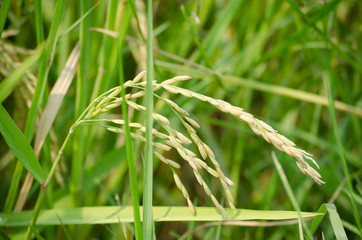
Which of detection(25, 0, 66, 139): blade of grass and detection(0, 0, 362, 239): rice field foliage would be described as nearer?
detection(0, 0, 362, 239): rice field foliage

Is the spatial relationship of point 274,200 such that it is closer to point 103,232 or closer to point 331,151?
point 331,151

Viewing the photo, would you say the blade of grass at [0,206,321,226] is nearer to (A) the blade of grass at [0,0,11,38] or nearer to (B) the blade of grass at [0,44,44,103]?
(B) the blade of grass at [0,44,44,103]

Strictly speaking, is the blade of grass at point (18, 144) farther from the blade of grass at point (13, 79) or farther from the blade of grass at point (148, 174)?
the blade of grass at point (148, 174)

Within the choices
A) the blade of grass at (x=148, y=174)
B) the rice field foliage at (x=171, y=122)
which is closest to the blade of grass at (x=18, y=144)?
the rice field foliage at (x=171, y=122)

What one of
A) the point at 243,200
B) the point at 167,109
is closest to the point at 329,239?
the point at 243,200

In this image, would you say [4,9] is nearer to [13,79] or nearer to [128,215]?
[13,79]

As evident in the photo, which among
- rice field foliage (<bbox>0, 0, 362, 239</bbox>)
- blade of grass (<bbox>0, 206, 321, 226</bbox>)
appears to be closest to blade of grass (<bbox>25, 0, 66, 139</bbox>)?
rice field foliage (<bbox>0, 0, 362, 239</bbox>)

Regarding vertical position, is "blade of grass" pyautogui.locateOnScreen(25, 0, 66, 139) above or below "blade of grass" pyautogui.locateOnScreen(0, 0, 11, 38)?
below

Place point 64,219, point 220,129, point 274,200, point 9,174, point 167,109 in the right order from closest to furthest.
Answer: point 64,219, point 167,109, point 9,174, point 274,200, point 220,129
